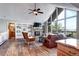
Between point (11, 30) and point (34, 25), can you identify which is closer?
point (11, 30)

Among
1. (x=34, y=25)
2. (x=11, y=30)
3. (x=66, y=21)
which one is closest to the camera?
(x=66, y=21)

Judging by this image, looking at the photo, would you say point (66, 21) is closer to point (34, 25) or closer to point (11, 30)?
point (34, 25)

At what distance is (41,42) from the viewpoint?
290 centimetres

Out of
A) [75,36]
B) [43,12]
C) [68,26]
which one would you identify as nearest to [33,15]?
[43,12]

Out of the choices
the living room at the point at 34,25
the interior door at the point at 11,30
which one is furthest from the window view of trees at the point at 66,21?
→ the interior door at the point at 11,30

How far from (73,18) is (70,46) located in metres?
0.75

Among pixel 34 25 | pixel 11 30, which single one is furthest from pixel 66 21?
pixel 11 30

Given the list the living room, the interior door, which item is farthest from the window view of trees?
the interior door

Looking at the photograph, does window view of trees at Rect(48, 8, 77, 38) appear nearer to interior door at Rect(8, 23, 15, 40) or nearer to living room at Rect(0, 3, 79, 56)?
living room at Rect(0, 3, 79, 56)

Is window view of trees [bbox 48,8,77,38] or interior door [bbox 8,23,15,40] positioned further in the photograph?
interior door [bbox 8,23,15,40]

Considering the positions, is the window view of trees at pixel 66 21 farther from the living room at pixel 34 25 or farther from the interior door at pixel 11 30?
the interior door at pixel 11 30

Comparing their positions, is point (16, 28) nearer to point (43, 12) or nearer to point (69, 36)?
point (43, 12)

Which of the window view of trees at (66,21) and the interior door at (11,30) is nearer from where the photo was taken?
the window view of trees at (66,21)

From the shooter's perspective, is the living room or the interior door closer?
the living room
